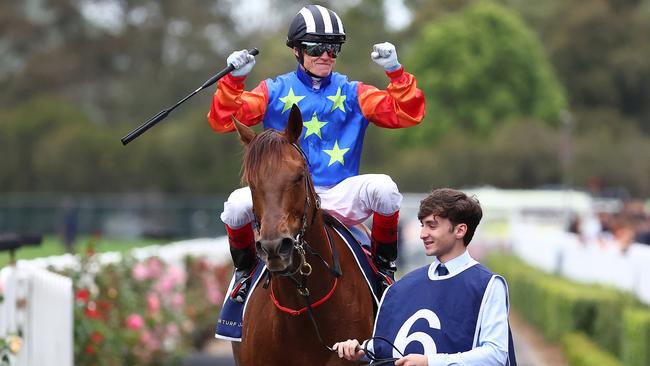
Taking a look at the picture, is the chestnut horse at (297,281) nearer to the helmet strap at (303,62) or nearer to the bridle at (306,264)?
the bridle at (306,264)

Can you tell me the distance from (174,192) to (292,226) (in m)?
43.8

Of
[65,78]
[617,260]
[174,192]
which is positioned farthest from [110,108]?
[617,260]

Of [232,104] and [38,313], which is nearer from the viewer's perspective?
[232,104]

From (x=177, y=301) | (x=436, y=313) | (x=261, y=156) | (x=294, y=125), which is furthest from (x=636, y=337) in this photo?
(x=436, y=313)

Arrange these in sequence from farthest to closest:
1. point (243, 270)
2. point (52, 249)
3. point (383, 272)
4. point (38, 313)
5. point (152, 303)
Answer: point (52, 249)
point (152, 303)
point (38, 313)
point (243, 270)
point (383, 272)

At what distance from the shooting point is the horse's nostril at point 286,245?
4.63 m

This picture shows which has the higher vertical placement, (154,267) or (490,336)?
(154,267)

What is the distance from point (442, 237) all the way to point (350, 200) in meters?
1.46

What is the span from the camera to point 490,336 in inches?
162

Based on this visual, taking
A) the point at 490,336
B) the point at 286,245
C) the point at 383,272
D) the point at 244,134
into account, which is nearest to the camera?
the point at 490,336

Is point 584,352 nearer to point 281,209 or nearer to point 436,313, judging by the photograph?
point 281,209

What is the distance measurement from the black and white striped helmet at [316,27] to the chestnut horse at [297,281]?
73 cm

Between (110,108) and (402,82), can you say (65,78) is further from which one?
(402,82)

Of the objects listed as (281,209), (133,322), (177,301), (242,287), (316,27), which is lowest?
(133,322)
